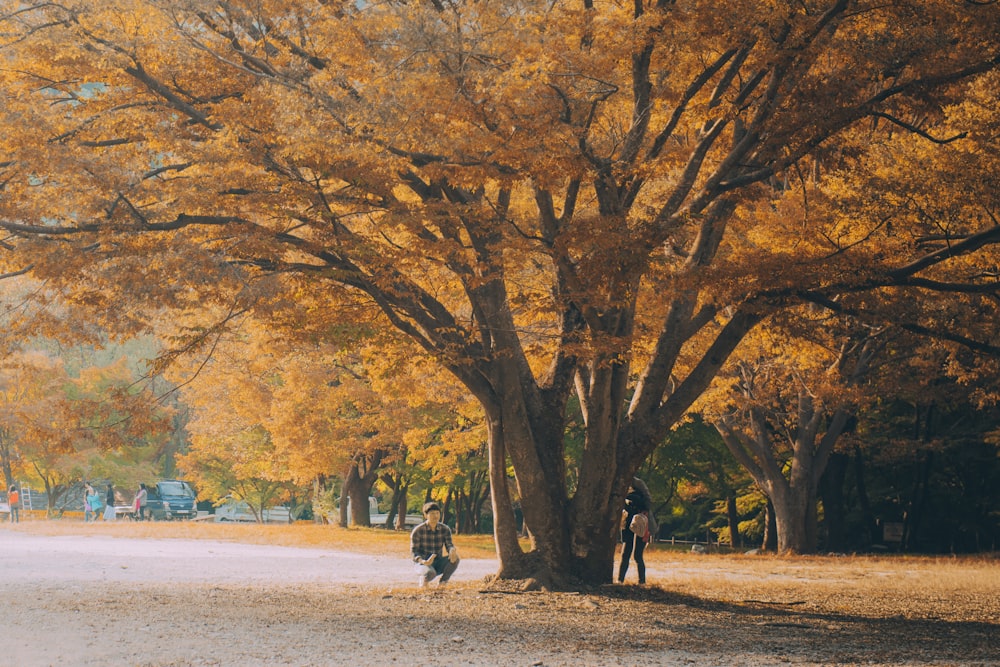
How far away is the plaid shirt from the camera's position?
13688mm

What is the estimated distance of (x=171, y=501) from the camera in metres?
52.8

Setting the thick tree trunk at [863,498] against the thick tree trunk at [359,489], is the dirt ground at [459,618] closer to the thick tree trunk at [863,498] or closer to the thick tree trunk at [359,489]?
the thick tree trunk at [863,498]

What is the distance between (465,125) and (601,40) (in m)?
1.74

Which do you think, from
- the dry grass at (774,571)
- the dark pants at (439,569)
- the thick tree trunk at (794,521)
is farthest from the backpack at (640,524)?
the thick tree trunk at (794,521)

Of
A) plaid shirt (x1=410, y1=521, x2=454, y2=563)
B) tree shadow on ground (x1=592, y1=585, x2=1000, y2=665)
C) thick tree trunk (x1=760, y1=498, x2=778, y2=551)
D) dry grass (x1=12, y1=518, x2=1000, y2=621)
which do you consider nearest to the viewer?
tree shadow on ground (x1=592, y1=585, x2=1000, y2=665)

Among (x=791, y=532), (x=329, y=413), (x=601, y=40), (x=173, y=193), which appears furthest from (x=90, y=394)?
(x=601, y=40)

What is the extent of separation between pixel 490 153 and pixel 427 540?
511 centimetres

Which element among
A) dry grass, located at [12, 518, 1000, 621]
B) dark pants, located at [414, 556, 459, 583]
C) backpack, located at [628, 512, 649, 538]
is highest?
backpack, located at [628, 512, 649, 538]

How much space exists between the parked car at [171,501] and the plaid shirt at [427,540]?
137ft

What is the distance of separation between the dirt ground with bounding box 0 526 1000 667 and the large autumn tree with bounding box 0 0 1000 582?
2.19 metres

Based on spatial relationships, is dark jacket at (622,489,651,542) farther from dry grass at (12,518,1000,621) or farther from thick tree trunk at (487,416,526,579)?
thick tree trunk at (487,416,526,579)

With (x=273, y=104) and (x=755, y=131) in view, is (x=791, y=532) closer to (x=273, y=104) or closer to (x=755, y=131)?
(x=755, y=131)

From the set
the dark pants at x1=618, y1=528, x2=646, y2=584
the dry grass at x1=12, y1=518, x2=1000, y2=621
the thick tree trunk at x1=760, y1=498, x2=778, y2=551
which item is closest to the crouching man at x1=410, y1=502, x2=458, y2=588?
the dark pants at x1=618, y1=528, x2=646, y2=584

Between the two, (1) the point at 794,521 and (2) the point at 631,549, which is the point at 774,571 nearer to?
(2) the point at 631,549
